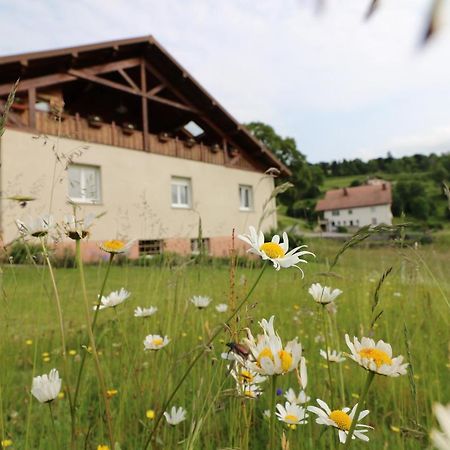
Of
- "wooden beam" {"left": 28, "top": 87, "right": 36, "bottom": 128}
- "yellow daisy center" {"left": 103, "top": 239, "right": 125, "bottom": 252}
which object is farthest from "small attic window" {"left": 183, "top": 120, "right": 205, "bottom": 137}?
"yellow daisy center" {"left": 103, "top": 239, "right": 125, "bottom": 252}

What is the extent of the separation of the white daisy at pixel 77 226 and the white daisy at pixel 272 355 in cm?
42

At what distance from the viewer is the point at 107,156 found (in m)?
12.5

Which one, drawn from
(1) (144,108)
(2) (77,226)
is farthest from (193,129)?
(2) (77,226)

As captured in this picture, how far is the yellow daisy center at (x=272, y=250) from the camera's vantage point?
2.80 feet

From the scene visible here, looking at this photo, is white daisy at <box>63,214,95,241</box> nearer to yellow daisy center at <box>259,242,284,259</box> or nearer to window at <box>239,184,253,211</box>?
yellow daisy center at <box>259,242,284,259</box>

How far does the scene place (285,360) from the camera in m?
0.70

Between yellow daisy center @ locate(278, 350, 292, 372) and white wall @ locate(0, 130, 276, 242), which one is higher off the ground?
white wall @ locate(0, 130, 276, 242)

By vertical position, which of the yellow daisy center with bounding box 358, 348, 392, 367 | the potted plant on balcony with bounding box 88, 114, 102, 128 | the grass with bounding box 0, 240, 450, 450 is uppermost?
the potted plant on balcony with bounding box 88, 114, 102, 128

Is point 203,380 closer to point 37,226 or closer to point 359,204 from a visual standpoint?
point 37,226

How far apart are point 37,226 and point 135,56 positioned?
45.5ft

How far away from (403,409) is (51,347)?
2153mm

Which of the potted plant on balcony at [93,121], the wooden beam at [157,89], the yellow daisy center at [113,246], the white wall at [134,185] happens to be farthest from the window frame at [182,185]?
the yellow daisy center at [113,246]

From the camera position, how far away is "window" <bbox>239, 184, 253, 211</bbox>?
1748cm

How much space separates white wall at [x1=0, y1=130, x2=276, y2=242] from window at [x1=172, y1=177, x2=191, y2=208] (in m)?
0.25
